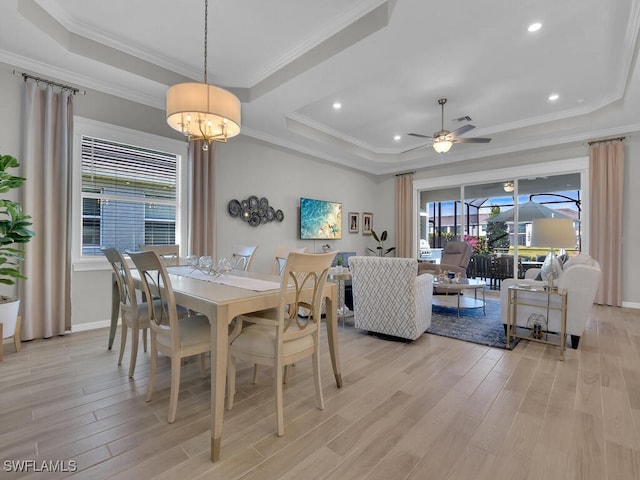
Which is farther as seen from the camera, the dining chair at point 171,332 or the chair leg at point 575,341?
the chair leg at point 575,341

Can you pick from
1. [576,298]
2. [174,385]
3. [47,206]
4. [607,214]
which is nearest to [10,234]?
[47,206]

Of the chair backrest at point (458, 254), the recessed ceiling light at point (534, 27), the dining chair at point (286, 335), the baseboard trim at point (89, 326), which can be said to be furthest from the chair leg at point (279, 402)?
the chair backrest at point (458, 254)

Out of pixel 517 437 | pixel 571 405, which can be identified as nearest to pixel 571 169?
pixel 571 405

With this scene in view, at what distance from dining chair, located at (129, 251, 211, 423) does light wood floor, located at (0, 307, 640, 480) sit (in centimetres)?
26

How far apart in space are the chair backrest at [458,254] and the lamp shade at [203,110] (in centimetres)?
470

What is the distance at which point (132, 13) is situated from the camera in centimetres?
274

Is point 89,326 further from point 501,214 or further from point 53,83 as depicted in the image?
point 501,214

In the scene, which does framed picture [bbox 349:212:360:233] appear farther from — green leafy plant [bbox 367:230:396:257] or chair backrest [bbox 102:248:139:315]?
chair backrest [bbox 102:248:139:315]

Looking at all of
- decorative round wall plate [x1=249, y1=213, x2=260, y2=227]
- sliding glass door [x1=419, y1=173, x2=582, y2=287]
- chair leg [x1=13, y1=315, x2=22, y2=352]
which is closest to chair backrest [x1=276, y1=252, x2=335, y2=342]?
chair leg [x1=13, y1=315, x2=22, y2=352]

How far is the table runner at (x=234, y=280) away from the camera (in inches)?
76.9

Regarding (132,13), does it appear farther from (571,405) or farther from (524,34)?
(571,405)

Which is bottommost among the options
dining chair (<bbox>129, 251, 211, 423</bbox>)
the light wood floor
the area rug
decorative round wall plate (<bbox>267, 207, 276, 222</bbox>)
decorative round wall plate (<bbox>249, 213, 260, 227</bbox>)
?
the light wood floor

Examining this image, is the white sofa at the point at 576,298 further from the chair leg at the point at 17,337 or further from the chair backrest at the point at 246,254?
the chair leg at the point at 17,337

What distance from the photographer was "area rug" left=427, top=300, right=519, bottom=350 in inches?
125
